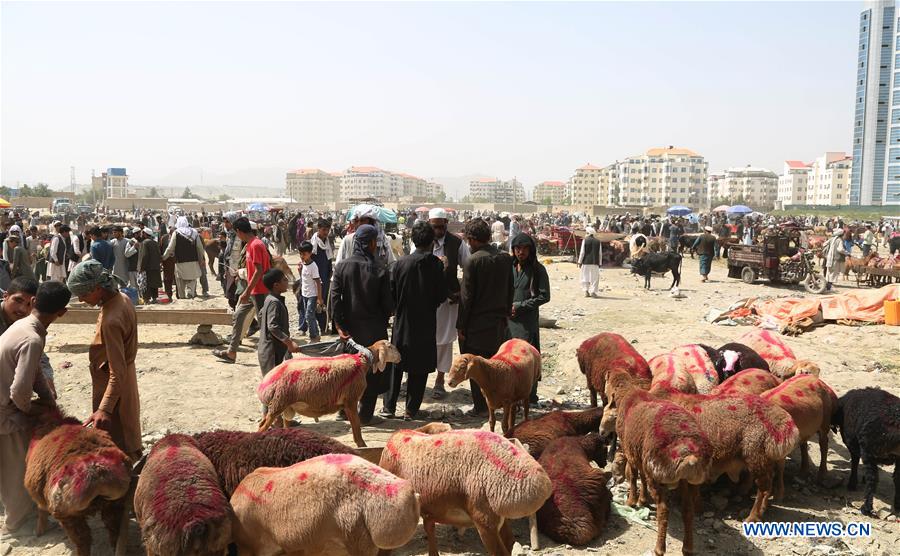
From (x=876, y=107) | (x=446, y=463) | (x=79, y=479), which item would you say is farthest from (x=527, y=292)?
(x=876, y=107)

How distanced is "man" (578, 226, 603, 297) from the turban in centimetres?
1309

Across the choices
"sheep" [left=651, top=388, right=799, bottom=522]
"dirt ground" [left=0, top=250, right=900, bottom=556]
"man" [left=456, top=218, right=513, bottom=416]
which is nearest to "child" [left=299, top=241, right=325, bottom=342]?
"dirt ground" [left=0, top=250, right=900, bottom=556]

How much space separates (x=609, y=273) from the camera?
22.1 m

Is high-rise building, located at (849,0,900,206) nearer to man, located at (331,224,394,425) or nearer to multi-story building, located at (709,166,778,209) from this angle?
multi-story building, located at (709,166,778,209)

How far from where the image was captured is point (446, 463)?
3.76 meters

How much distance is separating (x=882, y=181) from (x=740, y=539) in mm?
90468

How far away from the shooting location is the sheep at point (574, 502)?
14.1 feet

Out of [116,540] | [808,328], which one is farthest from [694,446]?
[808,328]

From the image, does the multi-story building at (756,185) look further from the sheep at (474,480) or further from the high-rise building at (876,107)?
the sheep at (474,480)

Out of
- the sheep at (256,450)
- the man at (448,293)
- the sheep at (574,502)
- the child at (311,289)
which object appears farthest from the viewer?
the child at (311,289)

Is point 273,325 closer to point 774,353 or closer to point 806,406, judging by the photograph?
point 806,406

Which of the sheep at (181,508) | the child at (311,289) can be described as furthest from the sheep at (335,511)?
the child at (311,289)

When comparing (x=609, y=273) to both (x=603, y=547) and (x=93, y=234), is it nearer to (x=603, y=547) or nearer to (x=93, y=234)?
(x=93, y=234)

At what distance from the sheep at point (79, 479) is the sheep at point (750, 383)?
14.9 ft
